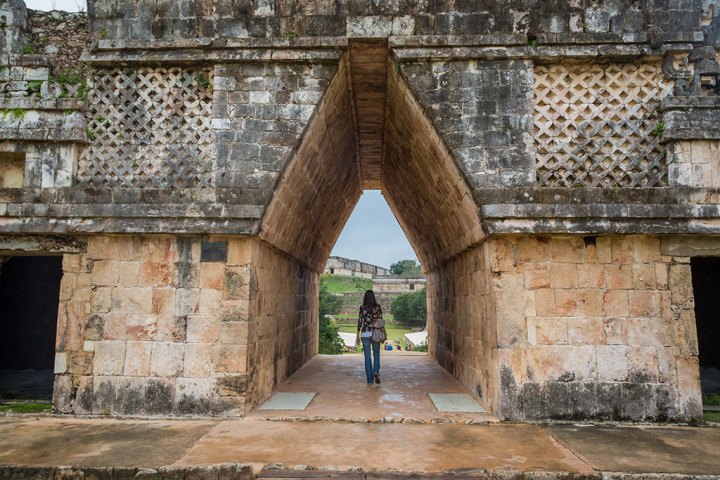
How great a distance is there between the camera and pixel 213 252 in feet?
19.7

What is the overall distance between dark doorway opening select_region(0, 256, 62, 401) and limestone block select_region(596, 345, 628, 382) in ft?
31.0

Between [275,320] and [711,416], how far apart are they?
6025 millimetres

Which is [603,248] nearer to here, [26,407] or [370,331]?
[370,331]


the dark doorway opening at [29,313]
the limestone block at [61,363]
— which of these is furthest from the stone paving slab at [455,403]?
the dark doorway opening at [29,313]

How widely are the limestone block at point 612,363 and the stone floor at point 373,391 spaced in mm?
1441

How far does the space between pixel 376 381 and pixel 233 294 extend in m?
3.27

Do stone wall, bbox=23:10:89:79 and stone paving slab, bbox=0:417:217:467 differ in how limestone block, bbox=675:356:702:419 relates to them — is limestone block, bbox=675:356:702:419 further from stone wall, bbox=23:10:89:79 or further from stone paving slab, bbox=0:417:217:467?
stone wall, bbox=23:10:89:79

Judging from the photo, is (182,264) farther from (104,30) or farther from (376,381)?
(376,381)

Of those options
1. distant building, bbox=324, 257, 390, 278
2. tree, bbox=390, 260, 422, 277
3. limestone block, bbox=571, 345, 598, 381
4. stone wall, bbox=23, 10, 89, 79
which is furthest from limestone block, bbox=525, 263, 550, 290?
tree, bbox=390, 260, 422, 277

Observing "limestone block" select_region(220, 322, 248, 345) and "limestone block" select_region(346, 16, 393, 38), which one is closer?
"limestone block" select_region(220, 322, 248, 345)

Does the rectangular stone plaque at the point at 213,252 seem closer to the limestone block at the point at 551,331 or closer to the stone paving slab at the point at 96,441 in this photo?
the stone paving slab at the point at 96,441

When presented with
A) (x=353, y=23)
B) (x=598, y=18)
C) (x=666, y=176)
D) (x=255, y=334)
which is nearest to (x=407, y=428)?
(x=255, y=334)

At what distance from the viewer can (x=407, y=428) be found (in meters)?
5.30

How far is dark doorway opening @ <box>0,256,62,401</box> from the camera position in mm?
9062
